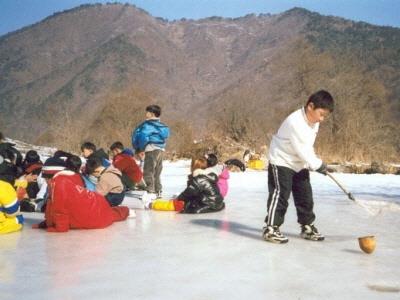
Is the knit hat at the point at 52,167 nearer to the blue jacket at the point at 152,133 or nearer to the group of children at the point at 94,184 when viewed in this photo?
the group of children at the point at 94,184

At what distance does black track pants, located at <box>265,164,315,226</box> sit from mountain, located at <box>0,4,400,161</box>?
11142mm

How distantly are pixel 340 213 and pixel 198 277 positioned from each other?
3584 mm

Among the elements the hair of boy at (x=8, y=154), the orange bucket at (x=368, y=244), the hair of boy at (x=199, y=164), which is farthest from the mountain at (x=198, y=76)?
the orange bucket at (x=368, y=244)

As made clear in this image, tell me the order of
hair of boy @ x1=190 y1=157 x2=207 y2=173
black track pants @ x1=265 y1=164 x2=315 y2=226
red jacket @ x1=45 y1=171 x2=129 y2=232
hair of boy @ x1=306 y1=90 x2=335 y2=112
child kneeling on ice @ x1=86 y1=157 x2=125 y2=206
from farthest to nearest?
hair of boy @ x1=190 y1=157 x2=207 y2=173 → child kneeling on ice @ x1=86 y1=157 x2=125 y2=206 → red jacket @ x1=45 y1=171 x2=129 y2=232 → black track pants @ x1=265 y1=164 x2=315 y2=226 → hair of boy @ x1=306 y1=90 x2=335 y2=112

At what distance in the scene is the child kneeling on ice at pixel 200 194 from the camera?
21.0 feet

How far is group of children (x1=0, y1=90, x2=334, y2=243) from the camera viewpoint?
176 inches

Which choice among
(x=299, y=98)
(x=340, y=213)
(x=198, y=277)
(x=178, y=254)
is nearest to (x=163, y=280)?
(x=198, y=277)

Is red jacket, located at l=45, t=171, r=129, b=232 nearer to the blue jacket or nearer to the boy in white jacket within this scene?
the boy in white jacket

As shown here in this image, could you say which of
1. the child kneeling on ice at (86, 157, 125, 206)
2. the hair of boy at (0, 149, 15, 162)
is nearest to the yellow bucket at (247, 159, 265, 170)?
the hair of boy at (0, 149, 15, 162)

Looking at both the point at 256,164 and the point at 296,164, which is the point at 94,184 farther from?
the point at 256,164

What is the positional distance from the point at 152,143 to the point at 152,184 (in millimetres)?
605

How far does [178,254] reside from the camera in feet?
13.0

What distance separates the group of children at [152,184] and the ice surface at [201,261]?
0.59 feet

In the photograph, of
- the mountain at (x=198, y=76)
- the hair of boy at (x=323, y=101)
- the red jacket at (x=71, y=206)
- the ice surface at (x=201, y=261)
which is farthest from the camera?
the mountain at (x=198, y=76)
